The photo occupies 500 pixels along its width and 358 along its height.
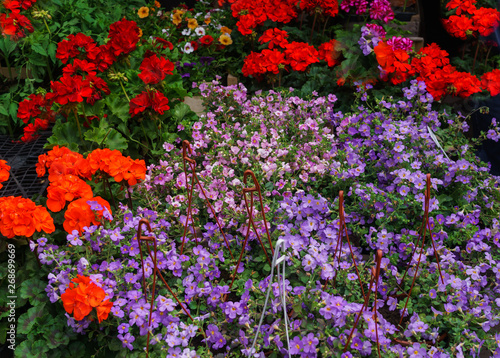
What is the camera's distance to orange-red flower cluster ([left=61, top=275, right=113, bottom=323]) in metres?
1.36

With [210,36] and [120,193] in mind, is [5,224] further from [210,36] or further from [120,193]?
[210,36]

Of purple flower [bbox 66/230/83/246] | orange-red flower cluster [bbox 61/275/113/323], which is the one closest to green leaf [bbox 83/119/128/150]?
purple flower [bbox 66/230/83/246]

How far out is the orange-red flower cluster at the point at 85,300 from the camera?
4.46 feet

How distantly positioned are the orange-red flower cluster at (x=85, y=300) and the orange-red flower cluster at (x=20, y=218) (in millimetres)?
317

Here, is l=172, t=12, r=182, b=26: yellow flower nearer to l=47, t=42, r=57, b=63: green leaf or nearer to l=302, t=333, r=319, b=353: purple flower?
l=47, t=42, r=57, b=63: green leaf

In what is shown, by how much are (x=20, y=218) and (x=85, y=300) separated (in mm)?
427

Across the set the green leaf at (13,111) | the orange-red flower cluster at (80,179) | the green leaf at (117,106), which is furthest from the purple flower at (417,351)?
the green leaf at (13,111)

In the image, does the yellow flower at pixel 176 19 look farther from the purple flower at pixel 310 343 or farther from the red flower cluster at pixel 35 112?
the purple flower at pixel 310 343

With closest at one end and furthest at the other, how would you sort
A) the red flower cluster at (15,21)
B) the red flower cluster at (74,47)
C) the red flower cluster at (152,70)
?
the red flower cluster at (152,70)
the red flower cluster at (74,47)
the red flower cluster at (15,21)

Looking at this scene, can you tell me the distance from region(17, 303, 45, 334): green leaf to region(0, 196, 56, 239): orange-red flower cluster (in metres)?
0.28

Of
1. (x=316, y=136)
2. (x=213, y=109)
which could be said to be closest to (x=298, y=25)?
(x=213, y=109)

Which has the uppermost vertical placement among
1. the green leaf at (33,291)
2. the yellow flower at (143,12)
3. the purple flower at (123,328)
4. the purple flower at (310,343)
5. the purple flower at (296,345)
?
the yellow flower at (143,12)

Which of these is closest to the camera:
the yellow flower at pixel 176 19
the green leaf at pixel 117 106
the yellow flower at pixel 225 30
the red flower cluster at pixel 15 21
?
the green leaf at pixel 117 106

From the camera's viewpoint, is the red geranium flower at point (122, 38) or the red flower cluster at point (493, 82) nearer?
the red geranium flower at point (122, 38)
